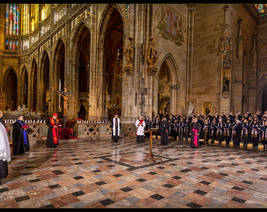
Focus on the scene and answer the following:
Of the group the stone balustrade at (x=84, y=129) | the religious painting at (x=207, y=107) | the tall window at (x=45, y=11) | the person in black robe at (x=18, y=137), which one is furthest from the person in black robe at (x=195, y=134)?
the tall window at (x=45, y=11)

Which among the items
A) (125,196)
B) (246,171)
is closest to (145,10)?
(246,171)

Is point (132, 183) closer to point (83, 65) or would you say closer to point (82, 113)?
point (82, 113)

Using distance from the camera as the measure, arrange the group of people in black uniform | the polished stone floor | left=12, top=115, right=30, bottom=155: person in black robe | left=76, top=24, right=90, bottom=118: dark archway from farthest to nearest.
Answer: left=76, top=24, right=90, bottom=118: dark archway < the group of people in black uniform < left=12, top=115, right=30, bottom=155: person in black robe < the polished stone floor

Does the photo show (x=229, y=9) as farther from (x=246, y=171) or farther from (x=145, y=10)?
(x=246, y=171)

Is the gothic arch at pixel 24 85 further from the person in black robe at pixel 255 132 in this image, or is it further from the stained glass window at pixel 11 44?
the person in black robe at pixel 255 132

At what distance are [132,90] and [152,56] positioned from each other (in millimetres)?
2999

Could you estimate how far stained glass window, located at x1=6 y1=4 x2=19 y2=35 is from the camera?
37.6 metres

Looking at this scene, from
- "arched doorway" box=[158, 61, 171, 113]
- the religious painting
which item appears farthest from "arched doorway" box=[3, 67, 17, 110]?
the religious painting

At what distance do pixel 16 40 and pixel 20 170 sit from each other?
41.8 metres

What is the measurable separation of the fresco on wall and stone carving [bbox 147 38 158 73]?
2834 millimetres

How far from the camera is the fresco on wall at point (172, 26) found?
655 inches

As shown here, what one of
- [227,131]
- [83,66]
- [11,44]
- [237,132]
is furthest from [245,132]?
[11,44]

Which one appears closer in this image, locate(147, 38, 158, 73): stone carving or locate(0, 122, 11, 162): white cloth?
locate(0, 122, 11, 162): white cloth

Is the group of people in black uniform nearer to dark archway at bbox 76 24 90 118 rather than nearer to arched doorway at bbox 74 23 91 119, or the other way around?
arched doorway at bbox 74 23 91 119
